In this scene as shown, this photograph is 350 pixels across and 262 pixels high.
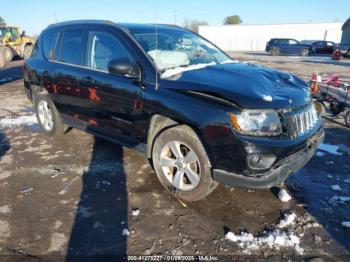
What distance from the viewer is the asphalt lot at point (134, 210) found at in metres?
2.96

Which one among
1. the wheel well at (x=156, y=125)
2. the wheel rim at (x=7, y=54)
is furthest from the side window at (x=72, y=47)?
the wheel rim at (x=7, y=54)

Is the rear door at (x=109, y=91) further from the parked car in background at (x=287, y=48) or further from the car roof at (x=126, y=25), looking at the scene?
the parked car in background at (x=287, y=48)

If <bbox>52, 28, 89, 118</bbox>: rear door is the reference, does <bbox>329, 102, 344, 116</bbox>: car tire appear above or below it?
below

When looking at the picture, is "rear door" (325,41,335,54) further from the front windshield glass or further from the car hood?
the car hood

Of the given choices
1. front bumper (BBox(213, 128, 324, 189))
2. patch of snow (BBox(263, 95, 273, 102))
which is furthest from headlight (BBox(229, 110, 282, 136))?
front bumper (BBox(213, 128, 324, 189))

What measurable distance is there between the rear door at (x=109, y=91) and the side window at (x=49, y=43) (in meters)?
1.18

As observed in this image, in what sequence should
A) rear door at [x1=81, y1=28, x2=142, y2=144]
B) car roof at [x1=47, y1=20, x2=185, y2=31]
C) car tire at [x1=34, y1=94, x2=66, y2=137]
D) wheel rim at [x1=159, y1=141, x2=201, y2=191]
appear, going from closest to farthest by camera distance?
1. wheel rim at [x1=159, y1=141, x2=201, y2=191]
2. rear door at [x1=81, y1=28, x2=142, y2=144]
3. car roof at [x1=47, y1=20, x2=185, y2=31]
4. car tire at [x1=34, y1=94, x2=66, y2=137]

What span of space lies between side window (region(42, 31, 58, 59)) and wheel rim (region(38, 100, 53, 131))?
846mm

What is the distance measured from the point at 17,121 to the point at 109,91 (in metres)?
3.91

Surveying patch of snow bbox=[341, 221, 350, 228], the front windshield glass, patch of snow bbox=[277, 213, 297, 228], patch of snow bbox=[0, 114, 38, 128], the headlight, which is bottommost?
patch of snow bbox=[341, 221, 350, 228]

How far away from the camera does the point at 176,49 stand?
4.34 m

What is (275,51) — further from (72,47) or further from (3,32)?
(72,47)

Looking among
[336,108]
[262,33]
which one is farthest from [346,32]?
[336,108]

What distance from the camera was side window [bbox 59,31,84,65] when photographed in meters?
4.66
